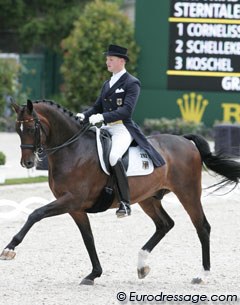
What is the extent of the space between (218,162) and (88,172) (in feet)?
5.67

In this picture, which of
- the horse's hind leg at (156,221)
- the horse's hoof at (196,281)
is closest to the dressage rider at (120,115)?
the horse's hind leg at (156,221)

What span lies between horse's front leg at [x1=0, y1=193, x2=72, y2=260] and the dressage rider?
0.65 meters

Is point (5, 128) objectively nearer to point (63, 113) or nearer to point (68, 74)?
point (68, 74)

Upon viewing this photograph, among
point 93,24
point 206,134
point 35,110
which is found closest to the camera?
point 35,110

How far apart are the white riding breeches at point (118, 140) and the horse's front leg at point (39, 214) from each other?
0.67m

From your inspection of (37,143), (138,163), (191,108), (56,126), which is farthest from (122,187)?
(191,108)

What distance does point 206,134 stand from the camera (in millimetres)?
26047

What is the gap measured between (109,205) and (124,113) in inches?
35.1

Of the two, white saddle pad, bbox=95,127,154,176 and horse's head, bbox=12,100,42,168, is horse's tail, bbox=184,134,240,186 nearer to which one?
white saddle pad, bbox=95,127,154,176

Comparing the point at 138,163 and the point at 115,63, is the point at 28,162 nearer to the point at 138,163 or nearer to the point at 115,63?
the point at 138,163

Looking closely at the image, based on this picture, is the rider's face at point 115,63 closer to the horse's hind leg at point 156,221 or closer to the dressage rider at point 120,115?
the dressage rider at point 120,115

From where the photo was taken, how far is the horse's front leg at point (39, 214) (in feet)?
25.8

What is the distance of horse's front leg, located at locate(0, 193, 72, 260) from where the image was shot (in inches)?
310

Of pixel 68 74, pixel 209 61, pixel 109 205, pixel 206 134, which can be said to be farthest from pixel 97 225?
pixel 68 74
